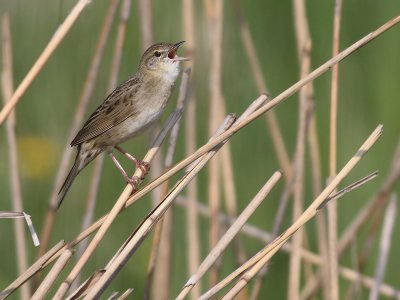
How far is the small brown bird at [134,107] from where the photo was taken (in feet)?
13.9

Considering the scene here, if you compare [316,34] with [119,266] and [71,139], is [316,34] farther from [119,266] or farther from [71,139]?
[119,266]

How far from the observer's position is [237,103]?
5.33 metres

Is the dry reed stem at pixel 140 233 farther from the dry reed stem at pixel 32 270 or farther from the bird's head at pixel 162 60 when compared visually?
the bird's head at pixel 162 60

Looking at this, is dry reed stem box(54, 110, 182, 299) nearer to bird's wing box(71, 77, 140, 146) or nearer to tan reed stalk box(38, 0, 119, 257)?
tan reed stalk box(38, 0, 119, 257)

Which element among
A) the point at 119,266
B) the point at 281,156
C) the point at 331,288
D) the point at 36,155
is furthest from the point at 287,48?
the point at 119,266

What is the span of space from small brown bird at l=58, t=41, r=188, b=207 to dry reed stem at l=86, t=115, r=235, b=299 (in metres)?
1.10

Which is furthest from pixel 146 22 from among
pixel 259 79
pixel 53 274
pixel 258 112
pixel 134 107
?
pixel 53 274

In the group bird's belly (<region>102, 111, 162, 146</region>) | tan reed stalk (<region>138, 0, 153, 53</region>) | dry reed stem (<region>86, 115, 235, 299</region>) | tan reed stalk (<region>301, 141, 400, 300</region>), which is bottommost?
tan reed stalk (<region>301, 141, 400, 300</region>)

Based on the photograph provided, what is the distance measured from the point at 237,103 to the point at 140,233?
2546 mm

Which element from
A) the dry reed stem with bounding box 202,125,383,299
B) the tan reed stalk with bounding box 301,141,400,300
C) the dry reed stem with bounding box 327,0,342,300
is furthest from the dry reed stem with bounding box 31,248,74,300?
the tan reed stalk with bounding box 301,141,400,300

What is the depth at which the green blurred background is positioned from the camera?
199 inches

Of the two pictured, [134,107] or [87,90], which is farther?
[134,107]

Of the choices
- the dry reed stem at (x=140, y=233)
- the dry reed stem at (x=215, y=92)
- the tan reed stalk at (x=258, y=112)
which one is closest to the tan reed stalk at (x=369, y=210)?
the dry reed stem at (x=215, y=92)

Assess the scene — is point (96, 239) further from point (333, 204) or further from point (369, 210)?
point (369, 210)
